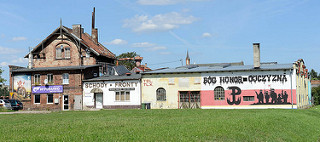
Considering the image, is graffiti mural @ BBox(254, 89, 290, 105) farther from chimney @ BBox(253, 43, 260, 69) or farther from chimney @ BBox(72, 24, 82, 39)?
chimney @ BBox(72, 24, 82, 39)

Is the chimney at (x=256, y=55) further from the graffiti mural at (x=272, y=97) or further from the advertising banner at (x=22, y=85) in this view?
the advertising banner at (x=22, y=85)

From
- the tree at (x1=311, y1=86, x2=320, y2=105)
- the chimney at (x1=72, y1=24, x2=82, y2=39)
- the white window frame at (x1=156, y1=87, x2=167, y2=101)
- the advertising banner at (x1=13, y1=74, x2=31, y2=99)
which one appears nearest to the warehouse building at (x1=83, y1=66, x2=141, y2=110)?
the white window frame at (x1=156, y1=87, x2=167, y2=101)

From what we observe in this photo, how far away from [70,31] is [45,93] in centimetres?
1000

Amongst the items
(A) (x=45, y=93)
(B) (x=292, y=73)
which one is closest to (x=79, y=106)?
(A) (x=45, y=93)

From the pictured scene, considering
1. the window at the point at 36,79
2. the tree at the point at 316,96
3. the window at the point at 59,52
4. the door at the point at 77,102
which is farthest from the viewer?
the tree at the point at 316,96

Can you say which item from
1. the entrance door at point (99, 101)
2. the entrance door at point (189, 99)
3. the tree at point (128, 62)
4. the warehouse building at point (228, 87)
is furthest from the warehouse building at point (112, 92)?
the tree at point (128, 62)

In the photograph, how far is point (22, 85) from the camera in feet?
169

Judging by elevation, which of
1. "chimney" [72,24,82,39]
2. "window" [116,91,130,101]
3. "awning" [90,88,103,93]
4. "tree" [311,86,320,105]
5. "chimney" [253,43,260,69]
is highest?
"chimney" [72,24,82,39]

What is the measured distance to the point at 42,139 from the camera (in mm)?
13141

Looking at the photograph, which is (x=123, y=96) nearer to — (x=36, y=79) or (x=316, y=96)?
(x=36, y=79)

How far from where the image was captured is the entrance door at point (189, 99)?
44750 millimetres

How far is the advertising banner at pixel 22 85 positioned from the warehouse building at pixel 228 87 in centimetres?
1703

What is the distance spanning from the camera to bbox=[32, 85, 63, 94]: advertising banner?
49391 millimetres

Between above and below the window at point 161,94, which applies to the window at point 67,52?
above
